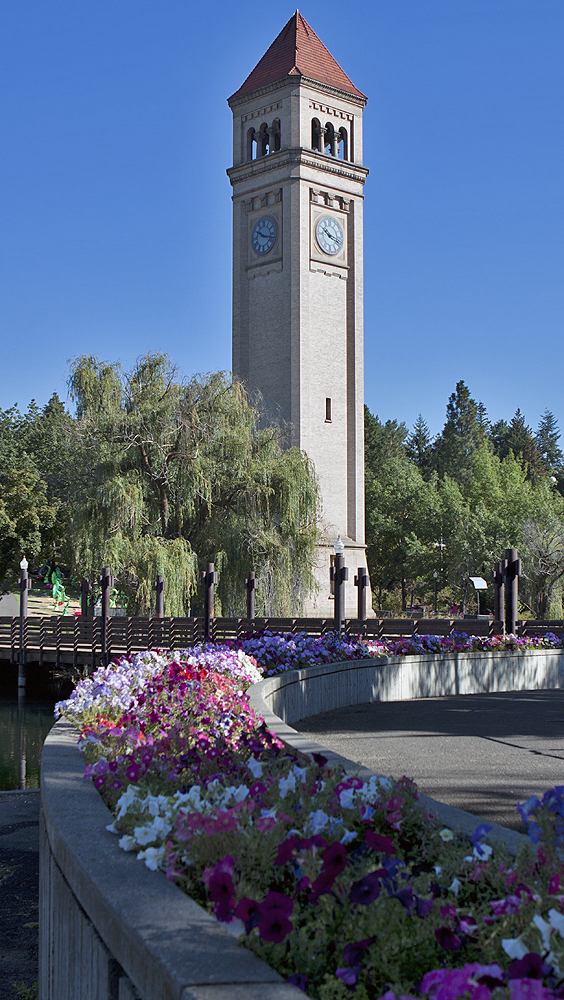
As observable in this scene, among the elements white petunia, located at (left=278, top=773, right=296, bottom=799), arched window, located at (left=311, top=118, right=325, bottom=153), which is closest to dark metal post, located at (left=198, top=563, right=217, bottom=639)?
white petunia, located at (left=278, top=773, right=296, bottom=799)

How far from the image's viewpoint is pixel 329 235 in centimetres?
4275

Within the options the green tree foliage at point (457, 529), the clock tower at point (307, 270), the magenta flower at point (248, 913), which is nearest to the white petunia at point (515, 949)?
the magenta flower at point (248, 913)

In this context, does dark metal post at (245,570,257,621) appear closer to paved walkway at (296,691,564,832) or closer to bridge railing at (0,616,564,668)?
bridge railing at (0,616,564,668)

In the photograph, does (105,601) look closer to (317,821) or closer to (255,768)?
(255,768)

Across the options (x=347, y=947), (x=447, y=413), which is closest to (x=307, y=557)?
(x=347, y=947)

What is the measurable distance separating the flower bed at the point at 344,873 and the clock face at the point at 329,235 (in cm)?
3989

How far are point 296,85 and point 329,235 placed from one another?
22.6 ft

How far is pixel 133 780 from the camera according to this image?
13.9ft

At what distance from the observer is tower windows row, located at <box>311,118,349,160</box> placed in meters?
43.3

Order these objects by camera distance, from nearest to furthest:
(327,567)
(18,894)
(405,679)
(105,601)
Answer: (18,894), (405,679), (105,601), (327,567)

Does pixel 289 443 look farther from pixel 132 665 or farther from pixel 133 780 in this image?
pixel 133 780

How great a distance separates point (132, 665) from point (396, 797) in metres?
4.52

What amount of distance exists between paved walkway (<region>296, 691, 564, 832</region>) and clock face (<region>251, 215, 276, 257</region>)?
31934mm

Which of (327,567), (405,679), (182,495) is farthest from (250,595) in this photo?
(327,567)
